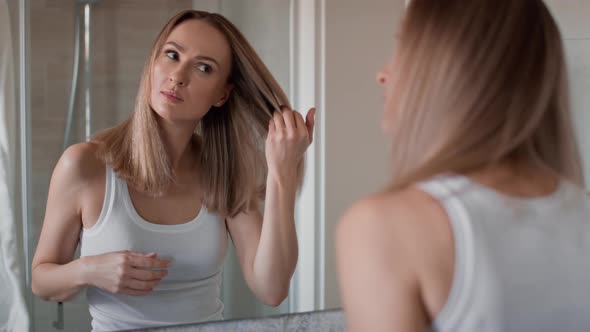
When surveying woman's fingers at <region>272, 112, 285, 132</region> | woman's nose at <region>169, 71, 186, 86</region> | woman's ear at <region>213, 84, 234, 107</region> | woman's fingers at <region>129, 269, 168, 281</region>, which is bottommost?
woman's fingers at <region>129, 269, 168, 281</region>

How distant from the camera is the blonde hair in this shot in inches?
40.5

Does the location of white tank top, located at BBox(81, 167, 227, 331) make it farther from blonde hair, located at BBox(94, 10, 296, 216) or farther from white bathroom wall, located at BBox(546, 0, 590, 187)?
white bathroom wall, located at BBox(546, 0, 590, 187)

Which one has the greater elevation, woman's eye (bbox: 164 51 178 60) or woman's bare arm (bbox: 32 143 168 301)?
woman's eye (bbox: 164 51 178 60)

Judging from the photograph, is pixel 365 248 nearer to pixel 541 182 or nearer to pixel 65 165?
pixel 541 182

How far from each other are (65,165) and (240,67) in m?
0.33

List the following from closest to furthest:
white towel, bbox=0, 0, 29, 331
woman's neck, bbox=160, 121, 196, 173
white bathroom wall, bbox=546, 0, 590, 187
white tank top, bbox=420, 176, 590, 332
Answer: white tank top, bbox=420, 176, 590, 332
white towel, bbox=0, 0, 29, 331
woman's neck, bbox=160, 121, 196, 173
white bathroom wall, bbox=546, 0, 590, 187

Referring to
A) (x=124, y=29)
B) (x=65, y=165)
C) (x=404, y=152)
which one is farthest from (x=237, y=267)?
(x=404, y=152)

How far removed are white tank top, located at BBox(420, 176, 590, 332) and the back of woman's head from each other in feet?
0.13

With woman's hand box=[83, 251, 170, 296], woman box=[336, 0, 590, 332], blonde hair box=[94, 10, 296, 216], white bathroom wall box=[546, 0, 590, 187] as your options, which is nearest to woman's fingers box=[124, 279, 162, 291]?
woman's hand box=[83, 251, 170, 296]

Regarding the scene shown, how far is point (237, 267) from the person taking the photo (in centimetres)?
111

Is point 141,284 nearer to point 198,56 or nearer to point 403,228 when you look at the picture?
point 198,56

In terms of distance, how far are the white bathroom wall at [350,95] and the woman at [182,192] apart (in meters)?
0.07

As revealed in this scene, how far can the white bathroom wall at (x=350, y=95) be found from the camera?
46.4 inches

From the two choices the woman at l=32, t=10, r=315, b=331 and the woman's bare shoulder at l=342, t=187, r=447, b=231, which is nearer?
the woman's bare shoulder at l=342, t=187, r=447, b=231
